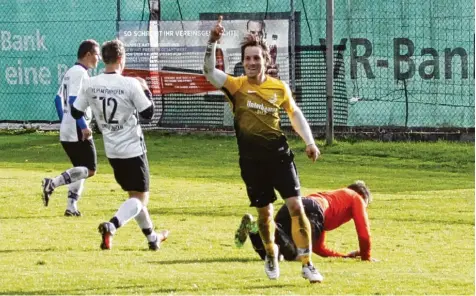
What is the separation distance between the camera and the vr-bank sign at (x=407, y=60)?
22094mm

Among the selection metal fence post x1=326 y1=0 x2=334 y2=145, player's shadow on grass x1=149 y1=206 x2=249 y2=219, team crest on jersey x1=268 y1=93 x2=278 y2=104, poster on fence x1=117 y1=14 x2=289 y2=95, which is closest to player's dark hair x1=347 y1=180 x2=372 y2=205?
team crest on jersey x1=268 y1=93 x2=278 y2=104

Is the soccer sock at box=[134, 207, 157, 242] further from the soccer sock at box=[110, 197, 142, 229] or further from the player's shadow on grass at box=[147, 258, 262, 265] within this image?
the player's shadow on grass at box=[147, 258, 262, 265]

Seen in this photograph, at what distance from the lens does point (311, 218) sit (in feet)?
35.5

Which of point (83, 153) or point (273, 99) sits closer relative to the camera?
point (273, 99)

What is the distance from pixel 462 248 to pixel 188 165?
8.65 meters

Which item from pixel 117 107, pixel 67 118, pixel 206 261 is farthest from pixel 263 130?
pixel 67 118

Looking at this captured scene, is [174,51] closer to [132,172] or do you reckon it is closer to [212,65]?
[132,172]

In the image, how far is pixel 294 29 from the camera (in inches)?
892

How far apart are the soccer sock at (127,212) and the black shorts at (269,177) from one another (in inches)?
61.3

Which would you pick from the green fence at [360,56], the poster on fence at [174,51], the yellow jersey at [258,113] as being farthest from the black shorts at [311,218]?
the poster on fence at [174,51]

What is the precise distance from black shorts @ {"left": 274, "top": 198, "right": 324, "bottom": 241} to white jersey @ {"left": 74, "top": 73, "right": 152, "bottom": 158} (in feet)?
4.45

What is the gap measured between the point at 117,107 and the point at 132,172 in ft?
1.96

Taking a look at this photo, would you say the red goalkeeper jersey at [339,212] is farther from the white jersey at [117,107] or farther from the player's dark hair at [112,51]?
the player's dark hair at [112,51]

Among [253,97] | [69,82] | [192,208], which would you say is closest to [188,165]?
[192,208]
